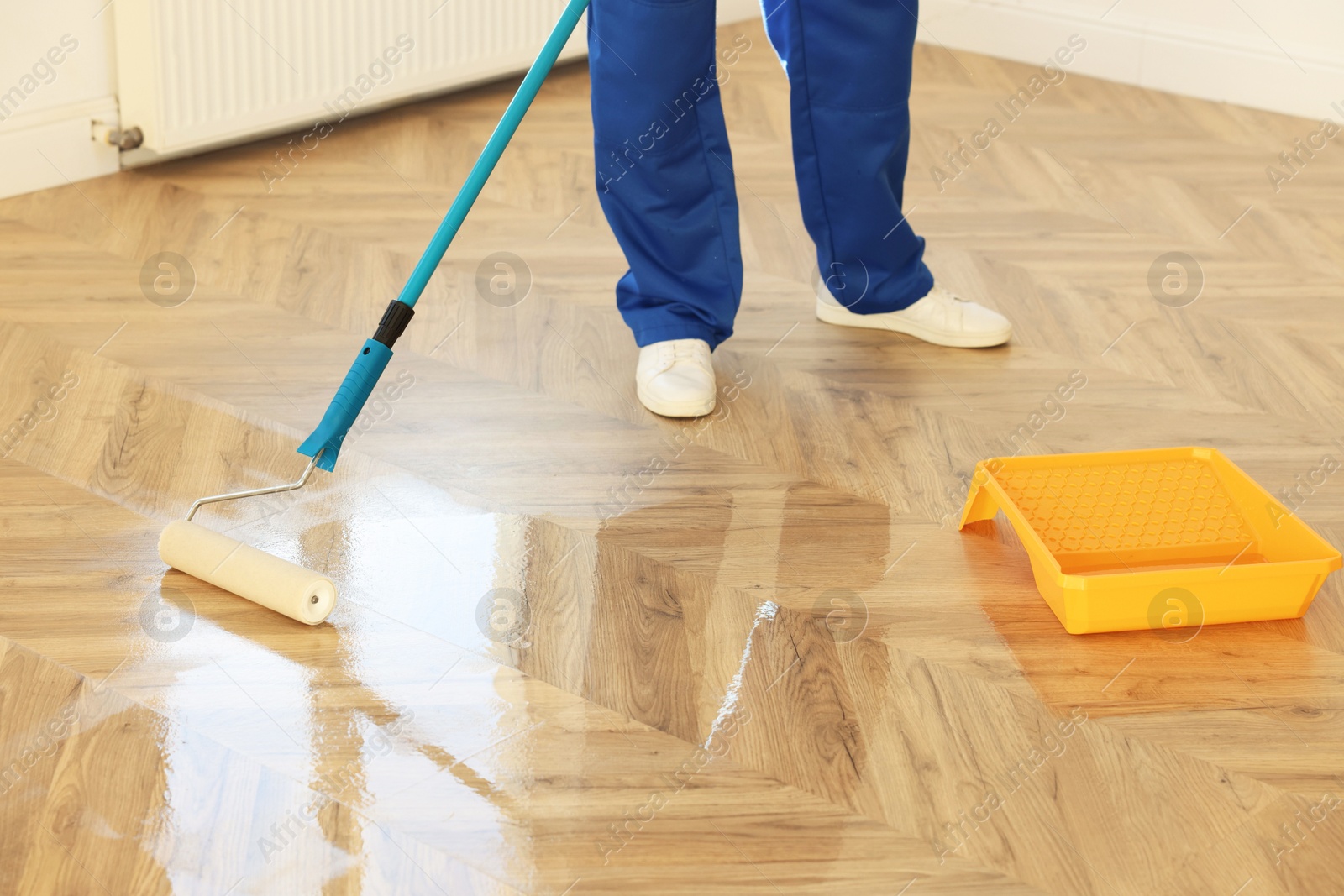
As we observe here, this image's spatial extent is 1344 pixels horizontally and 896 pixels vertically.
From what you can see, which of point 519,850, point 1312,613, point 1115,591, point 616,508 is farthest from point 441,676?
point 1312,613

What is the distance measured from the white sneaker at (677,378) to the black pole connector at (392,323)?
0.40 meters

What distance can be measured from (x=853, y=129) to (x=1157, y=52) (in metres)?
1.70

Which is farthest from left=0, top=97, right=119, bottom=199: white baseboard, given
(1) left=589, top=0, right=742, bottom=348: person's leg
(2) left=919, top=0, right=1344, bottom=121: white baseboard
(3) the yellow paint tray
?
(2) left=919, top=0, right=1344, bottom=121: white baseboard

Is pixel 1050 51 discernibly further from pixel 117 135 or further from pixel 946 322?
pixel 117 135

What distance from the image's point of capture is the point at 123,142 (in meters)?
2.33

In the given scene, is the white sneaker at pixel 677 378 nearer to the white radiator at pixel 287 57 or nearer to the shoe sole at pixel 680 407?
the shoe sole at pixel 680 407

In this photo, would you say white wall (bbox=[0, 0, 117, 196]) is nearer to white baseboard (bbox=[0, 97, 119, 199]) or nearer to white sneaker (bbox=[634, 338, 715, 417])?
white baseboard (bbox=[0, 97, 119, 199])

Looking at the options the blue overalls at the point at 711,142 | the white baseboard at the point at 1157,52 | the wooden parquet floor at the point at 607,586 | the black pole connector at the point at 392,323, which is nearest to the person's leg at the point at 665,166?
the blue overalls at the point at 711,142

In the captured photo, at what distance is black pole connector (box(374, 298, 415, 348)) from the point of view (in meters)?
1.39

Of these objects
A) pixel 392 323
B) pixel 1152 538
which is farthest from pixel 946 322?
pixel 392 323

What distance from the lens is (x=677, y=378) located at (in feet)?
5.58

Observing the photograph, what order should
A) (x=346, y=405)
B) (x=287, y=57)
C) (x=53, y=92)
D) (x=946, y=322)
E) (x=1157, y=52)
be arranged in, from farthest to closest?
(x=1157, y=52), (x=287, y=57), (x=53, y=92), (x=946, y=322), (x=346, y=405)

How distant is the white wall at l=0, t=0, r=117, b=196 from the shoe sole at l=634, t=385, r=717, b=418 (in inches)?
48.5

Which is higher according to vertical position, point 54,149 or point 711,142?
point 711,142
